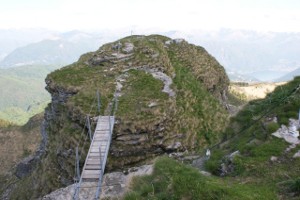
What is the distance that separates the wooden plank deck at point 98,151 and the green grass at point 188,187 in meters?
5.98

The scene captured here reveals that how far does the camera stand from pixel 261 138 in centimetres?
1391

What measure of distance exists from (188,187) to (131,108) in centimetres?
1443

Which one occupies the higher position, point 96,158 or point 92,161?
point 96,158

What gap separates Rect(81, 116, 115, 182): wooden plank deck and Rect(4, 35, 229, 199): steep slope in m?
0.93

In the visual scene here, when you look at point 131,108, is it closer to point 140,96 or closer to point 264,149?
point 140,96

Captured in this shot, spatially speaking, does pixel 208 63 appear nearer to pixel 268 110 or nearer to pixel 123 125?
pixel 123 125

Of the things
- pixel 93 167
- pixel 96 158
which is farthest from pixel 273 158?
pixel 96 158

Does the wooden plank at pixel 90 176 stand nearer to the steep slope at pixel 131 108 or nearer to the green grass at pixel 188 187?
the steep slope at pixel 131 108

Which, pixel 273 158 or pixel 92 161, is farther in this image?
pixel 92 161

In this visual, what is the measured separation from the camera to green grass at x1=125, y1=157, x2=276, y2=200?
437 inches

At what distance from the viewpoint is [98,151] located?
22.1 m

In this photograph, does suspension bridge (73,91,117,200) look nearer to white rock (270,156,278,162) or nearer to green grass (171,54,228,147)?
green grass (171,54,228,147)

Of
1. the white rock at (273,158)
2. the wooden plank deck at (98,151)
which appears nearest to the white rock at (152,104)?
the wooden plank deck at (98,151)

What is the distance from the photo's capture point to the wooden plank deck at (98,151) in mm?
20581
